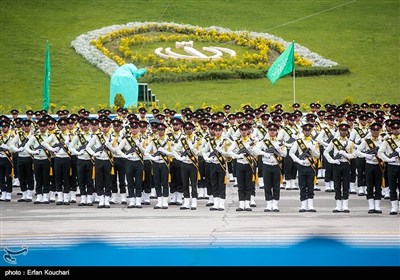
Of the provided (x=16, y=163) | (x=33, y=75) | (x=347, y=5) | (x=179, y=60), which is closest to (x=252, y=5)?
(x=347, y=5)

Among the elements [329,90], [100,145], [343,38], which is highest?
[343,38]

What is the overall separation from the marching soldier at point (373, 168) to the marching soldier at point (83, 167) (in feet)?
21.5

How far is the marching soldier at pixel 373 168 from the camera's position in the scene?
2148cm

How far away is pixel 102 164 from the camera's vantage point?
23.1m

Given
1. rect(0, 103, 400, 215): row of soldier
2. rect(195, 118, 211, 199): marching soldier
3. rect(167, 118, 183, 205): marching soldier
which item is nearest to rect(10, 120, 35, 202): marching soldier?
rect(0, 103, 400, 215): row of soldier

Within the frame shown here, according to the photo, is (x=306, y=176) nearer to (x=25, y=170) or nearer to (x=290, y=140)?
(x=290, y=140)

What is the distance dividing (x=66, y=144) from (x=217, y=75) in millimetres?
20726

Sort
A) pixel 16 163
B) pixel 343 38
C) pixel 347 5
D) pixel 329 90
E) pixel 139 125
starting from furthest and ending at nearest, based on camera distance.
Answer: pixel 347 5
pixel 343 38
pixel 329 90
pixel 16 163
pixel 139 125

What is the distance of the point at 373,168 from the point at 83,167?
7006 millimetres

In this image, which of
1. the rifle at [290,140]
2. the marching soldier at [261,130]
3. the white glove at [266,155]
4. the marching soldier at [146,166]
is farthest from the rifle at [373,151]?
the marching soldier at [146,166]

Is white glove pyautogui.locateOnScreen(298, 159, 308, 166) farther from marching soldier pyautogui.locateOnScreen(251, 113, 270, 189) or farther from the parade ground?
marching soldier pyautogui.locateOnScreen(251, 113, 270, 189)

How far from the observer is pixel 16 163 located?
2522cm

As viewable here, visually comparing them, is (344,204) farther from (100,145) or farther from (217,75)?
(217,75)

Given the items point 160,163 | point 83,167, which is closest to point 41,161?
point 83,167
